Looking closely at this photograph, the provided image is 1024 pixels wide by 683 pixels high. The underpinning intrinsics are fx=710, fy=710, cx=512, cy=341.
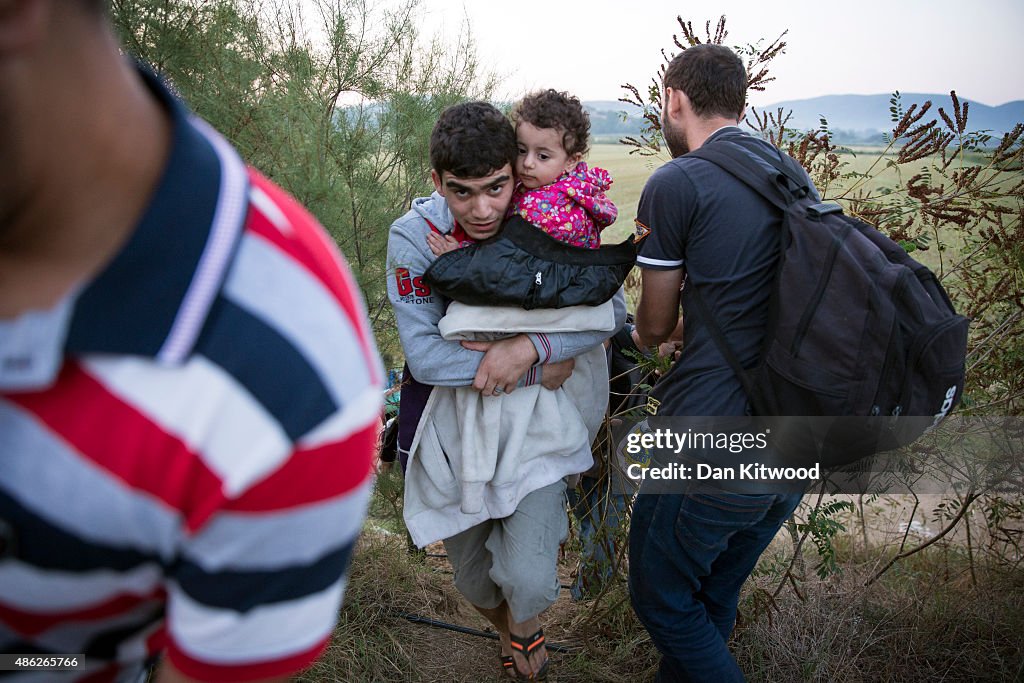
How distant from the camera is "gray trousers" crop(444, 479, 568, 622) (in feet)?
7.72

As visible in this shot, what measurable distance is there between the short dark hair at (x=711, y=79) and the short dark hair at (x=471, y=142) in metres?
0.63

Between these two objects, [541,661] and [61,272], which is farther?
[541,661]

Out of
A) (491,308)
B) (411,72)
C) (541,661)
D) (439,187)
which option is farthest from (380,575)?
(411,72)

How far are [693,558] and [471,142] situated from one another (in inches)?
57.1

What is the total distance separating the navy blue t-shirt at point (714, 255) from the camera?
210cm

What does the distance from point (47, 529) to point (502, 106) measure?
392 centimetres

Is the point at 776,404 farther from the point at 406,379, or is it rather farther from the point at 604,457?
the point at 406,379

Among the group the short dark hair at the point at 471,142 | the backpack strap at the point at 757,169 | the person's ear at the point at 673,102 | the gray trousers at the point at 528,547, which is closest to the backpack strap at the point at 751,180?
the backpack strap at the point at 757,169

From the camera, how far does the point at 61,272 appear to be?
621mm

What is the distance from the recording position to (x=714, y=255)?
2.13 metres

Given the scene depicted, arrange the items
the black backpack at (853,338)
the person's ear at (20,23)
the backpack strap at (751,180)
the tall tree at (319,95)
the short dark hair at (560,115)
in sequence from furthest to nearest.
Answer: the tall tree at (319,95) → the short dark hair at (560,115) → the backpack strap at (751,180) → the black backpack at (853,338) → the person's ear at (20,23)
